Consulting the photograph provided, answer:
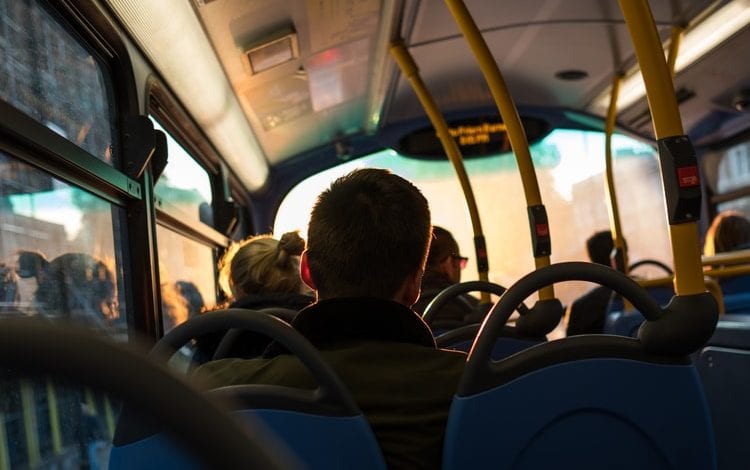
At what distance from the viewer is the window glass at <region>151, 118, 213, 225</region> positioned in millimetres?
3061

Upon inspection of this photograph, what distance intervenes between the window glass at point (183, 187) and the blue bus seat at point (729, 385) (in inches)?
74.4

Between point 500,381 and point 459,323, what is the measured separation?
1.68 m

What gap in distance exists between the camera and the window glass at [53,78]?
174cm

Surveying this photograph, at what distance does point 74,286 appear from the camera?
206cm

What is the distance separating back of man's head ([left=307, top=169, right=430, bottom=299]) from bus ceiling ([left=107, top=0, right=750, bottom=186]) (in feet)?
4.30

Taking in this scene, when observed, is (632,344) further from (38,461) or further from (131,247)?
(131,247)

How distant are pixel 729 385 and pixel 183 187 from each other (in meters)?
2.32

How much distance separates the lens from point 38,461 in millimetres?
1691

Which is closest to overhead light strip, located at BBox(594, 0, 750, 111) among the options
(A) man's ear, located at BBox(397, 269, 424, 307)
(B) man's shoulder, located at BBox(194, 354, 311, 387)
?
(A) man's ear, located at BBox(397, 269, 424, 307)

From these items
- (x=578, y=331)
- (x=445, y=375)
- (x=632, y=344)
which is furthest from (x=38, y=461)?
(x=578, y=331)

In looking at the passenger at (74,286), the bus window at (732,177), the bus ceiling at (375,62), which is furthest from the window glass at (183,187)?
the bus window at (732,177)

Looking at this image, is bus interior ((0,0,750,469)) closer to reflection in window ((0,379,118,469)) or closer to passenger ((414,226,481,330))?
reflection in window ((0,379,118,469))

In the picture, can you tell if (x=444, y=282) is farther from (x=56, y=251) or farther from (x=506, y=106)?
(x=56, y=251)

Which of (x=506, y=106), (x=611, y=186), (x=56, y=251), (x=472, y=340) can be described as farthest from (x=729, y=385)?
(x=611, y=186)
